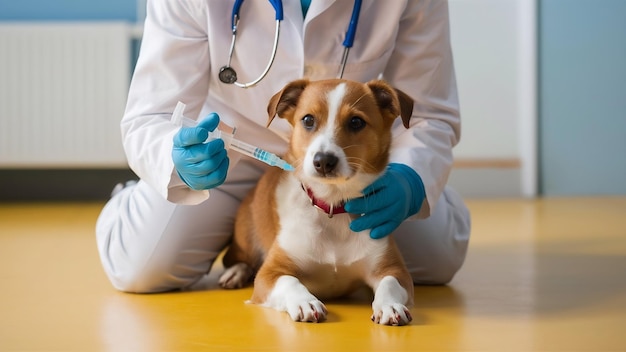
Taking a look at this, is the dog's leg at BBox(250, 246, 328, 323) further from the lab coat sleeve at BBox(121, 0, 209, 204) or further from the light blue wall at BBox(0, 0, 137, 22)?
the light blue wall at BBox(0, 0, 137, 22)

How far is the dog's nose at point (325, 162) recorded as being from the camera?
5.72 ft

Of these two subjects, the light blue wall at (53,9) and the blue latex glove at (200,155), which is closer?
the blue latex glove at (200,155)

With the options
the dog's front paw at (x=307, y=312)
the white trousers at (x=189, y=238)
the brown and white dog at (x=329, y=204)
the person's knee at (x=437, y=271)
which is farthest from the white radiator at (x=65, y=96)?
the dog's front paw at (x=307, y=312)

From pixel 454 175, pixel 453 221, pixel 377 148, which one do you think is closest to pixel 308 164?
pixel 377 148

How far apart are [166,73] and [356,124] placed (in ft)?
2.00

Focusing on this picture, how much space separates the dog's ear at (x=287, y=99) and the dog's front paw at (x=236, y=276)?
1.84 feet

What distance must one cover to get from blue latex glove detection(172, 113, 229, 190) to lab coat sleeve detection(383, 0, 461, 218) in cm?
56

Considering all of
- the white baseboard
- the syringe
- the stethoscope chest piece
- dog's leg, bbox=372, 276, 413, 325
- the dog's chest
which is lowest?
the white baseboard

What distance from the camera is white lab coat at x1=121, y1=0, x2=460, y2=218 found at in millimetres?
2109

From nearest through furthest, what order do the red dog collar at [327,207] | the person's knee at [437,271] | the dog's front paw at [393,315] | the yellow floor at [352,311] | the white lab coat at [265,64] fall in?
1. the yellow floor at [352,311]
2. the dog's front paw at [393,315]
3. the red dog collar at [327,207]
4. the white lab coat at [265,64]
5. the person's knee at [437,271]

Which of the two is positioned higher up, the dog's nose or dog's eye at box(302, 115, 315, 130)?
dog's eye at box(302, 115, 315, 130)

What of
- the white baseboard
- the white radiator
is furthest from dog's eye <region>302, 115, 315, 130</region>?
the white baseboard

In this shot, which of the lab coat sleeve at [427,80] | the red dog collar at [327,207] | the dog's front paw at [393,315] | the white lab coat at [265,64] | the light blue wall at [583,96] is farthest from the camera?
the light blue wall at [583,96]

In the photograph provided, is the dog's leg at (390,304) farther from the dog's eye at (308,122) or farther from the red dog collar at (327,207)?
the dog's eye at (308,122)
